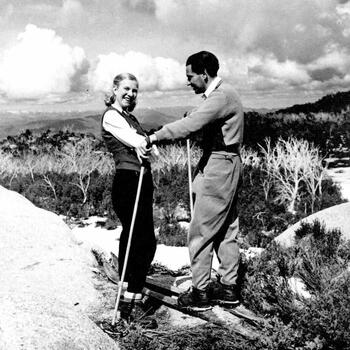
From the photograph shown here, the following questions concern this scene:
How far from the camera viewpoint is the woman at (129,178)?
393 centimetres

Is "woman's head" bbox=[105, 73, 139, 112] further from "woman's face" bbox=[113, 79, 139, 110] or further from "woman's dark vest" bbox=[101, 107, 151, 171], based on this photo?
"woman's dark vest" bbox=[101, 107, 151, 171]

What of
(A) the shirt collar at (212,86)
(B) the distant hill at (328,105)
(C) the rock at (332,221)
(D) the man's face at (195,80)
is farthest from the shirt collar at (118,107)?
(B) the distant hill at (328,105)

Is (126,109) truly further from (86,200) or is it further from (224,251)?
(86,200)

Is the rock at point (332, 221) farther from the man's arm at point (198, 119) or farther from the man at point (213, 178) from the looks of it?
the man's arm at point (198, 119)

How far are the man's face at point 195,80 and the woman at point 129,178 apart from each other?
0.48 meters

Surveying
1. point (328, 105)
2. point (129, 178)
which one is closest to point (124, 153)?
point (129, 178)

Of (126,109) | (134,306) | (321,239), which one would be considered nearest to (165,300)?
(134,306)

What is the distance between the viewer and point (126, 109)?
162 inches

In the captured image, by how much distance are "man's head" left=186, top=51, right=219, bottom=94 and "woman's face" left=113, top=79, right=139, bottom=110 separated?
0.50 meters

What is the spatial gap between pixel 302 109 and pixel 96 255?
63.0m

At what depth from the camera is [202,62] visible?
3.90 meters

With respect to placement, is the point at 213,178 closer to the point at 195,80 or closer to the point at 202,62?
the point at 195,80

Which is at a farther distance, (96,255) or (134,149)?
(96,255)

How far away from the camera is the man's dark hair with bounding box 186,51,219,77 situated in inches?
153
